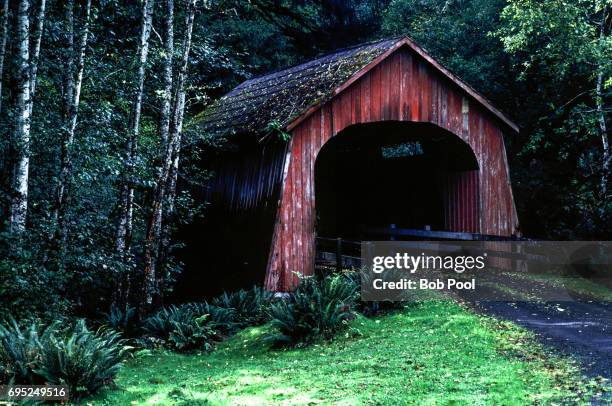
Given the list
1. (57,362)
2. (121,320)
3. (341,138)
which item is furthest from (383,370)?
(341,138)

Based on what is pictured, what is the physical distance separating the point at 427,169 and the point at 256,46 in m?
13.3

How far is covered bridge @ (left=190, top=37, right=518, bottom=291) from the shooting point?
14.9m

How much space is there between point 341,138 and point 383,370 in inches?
494

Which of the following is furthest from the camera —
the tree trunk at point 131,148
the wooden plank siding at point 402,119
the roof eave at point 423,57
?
the wooden plank siding at point 402,119

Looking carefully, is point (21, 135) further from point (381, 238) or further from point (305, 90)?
point (381, 238)

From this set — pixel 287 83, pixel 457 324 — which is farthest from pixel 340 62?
pixel 457 324

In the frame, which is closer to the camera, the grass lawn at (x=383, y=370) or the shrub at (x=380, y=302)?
the grass lawn at (x=383, y=370)

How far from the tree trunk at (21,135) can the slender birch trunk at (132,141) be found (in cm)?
289

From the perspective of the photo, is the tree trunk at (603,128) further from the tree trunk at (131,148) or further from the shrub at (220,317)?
the tree trunk at (131,148)

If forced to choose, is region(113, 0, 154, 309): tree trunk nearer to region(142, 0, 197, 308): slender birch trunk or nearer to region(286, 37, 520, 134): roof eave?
region(142, 0, 197, 308): slender birch trunk

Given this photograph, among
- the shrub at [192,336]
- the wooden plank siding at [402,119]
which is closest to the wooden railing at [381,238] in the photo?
the wooden plank siding at [402,119]

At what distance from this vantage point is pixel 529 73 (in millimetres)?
23719

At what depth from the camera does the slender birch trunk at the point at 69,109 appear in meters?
11.9

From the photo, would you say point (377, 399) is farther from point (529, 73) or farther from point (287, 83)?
point (529, 73)
